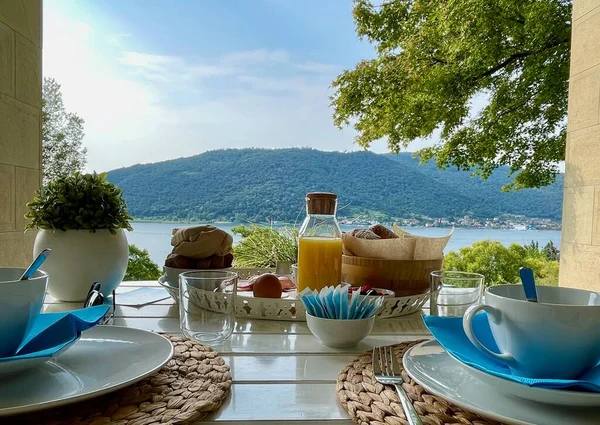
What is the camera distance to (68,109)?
912 cm

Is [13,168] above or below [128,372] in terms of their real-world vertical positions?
above

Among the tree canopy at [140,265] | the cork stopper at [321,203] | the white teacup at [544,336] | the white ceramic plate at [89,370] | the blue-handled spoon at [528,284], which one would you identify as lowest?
the tree canopy at [140,265]

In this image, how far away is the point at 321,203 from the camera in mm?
910

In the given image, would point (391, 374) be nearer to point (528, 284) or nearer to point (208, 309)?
point (528, 284)

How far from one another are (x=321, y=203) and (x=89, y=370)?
565mm

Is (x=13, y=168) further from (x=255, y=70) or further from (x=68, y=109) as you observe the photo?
(x=255, y=70)

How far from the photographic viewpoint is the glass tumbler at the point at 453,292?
722 millimetres

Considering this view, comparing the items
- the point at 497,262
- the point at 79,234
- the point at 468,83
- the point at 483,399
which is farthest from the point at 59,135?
the point at 483,399

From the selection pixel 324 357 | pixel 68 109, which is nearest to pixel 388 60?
pixel 324 357

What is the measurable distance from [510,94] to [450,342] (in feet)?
20.1

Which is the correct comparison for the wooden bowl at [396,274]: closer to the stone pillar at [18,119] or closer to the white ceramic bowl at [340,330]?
the white ceramic bowl at [340,330]

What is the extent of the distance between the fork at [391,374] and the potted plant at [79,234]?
0.66 meters

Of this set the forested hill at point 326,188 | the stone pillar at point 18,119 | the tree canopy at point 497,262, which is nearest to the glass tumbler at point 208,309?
the stone pillar at point 18,119

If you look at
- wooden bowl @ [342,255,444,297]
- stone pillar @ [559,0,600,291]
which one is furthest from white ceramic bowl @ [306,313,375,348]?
stone pillar @ [559,0,600,291]
